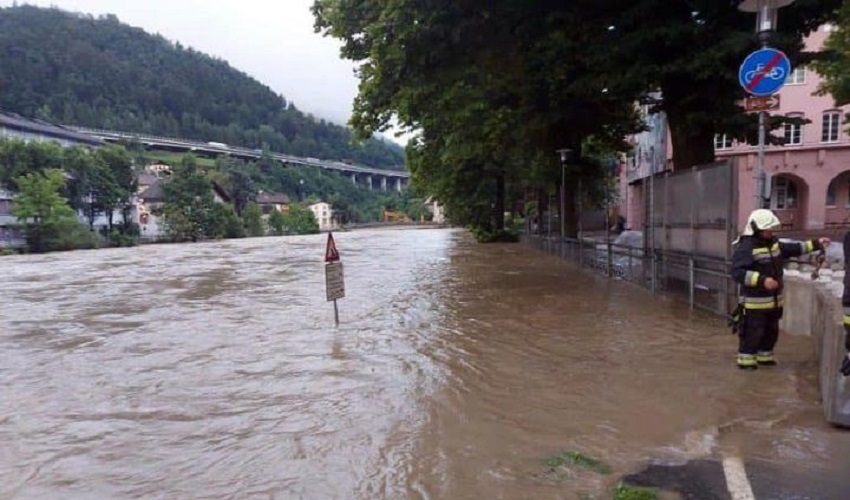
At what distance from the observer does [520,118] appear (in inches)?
650

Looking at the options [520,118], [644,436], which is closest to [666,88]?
[520,118]

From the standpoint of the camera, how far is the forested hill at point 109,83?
137375mm

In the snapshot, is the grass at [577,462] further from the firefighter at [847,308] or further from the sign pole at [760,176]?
the sign pole at [760,176]

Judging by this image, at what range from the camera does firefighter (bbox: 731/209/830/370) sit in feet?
20.8

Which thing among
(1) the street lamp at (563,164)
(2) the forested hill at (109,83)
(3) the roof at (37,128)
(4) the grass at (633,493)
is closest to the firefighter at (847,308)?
(4) the grass at (633,493)

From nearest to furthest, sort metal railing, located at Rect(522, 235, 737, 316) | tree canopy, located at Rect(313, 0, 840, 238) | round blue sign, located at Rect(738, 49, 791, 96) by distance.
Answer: round blue sign, located at Rect(738, 49, 791, 96)
metal railing, located at Rect(522, 235, 737, 316)
tree canopy, located at Rect(313, 0, 840, 238)

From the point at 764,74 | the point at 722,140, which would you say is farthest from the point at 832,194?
the point at 764,74

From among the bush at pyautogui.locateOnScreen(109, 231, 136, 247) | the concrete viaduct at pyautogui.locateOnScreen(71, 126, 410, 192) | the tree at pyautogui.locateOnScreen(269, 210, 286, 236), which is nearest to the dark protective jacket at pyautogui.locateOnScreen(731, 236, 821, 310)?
the bush at pyautogui.locateOnScreen(109, 231, 136, 247)

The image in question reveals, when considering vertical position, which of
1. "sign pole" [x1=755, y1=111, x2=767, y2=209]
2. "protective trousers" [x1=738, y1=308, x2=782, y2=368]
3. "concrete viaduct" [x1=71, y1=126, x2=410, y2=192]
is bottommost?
"protective trousers" [x1=738, y1=308, x2=782, y2=368]

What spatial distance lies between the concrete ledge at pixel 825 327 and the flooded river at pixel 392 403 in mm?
195

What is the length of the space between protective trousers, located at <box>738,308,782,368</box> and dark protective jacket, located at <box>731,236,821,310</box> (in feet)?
0.28

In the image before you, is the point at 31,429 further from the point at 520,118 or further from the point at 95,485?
the point at 520,118

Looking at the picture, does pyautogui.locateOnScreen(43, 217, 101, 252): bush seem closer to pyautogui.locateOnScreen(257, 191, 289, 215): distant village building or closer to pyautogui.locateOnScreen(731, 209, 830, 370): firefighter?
pyautogui.locateOnScreen(731, 209, 830, 370): firefighter

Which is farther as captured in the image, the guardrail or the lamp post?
the guardrail
